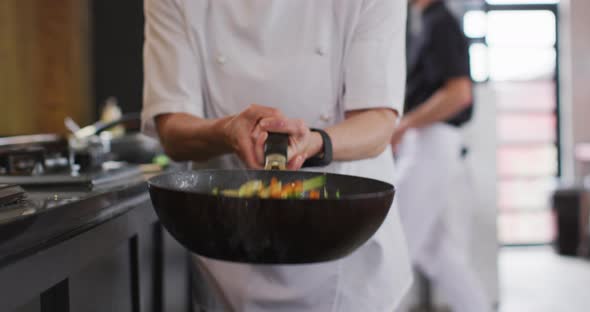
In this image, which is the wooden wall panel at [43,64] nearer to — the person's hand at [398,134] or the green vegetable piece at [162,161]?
the green vegetable piece at [162,161]

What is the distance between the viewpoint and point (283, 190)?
2.76 ft

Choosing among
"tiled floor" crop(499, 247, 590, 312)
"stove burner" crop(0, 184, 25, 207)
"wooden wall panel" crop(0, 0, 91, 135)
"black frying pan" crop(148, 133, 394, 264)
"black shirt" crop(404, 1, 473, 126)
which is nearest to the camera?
"black frying pan" crop(148, 133, 394, 264)

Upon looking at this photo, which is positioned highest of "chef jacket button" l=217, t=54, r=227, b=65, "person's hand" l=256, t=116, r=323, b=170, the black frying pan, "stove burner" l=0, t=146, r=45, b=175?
"chef jacket button" l=217, t=54, r=227, b=65

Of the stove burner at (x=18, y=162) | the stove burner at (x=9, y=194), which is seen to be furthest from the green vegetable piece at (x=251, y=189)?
the stove burner at (x=18, y=162)

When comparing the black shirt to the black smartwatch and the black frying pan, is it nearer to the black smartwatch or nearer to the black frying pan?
the black smartwatch

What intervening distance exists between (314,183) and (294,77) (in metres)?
0.37

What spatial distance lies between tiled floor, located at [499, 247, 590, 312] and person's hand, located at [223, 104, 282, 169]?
10.9 feet

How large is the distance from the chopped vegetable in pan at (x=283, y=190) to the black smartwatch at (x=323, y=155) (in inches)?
4.9

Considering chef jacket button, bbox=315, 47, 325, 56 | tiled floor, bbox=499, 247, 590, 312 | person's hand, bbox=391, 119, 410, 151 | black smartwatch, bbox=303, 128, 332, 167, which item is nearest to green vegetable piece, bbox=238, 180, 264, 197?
black smartwatch, bbox=303, 128, 332, 167

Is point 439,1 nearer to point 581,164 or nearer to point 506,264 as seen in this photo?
point 506,264

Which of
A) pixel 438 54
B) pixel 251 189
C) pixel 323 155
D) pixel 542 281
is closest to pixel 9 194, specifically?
pixel 251 189

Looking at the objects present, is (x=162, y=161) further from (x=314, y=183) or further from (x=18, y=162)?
(x=314, y=183)

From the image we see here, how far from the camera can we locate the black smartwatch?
105 centimetres

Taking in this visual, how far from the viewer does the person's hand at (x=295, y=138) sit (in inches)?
37.4
